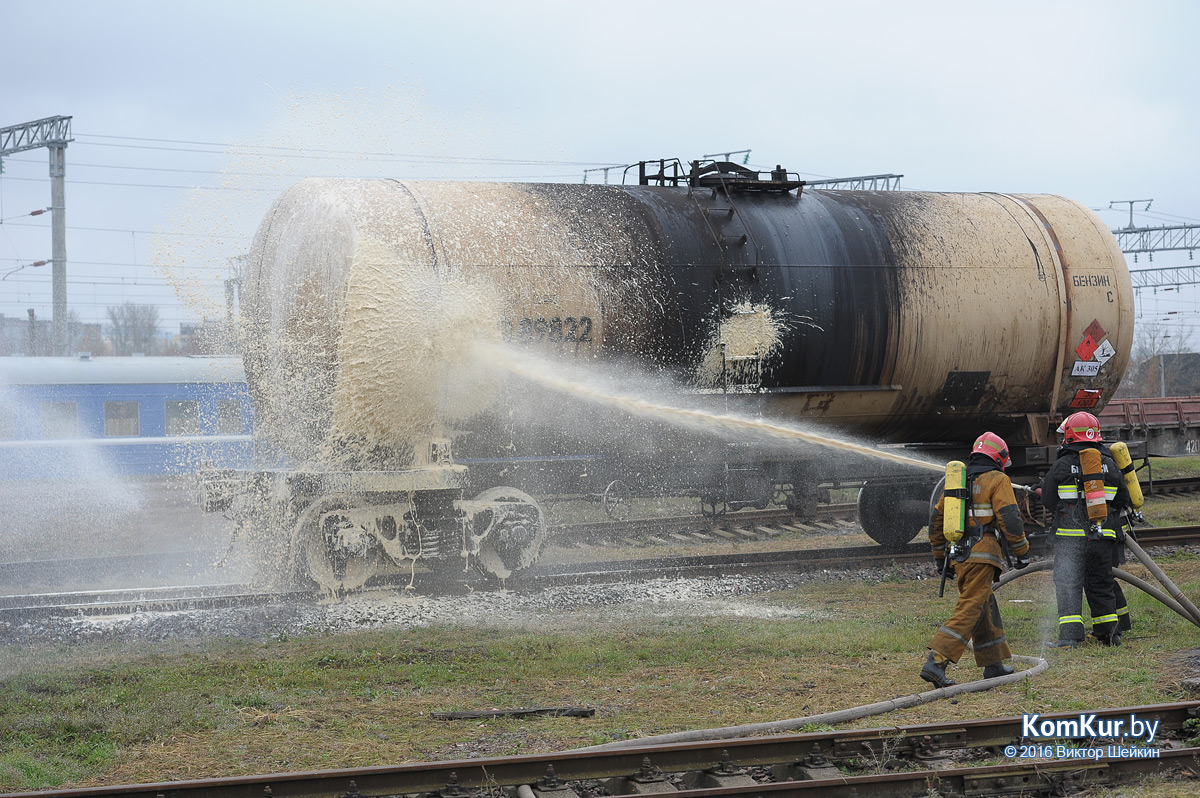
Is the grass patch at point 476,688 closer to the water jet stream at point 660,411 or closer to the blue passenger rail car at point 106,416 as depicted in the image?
the water jet stream at point 660,411

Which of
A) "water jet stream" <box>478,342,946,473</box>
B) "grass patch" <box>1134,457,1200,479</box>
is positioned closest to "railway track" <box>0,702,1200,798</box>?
"water jet stream" <box>478,342,946,473</box>

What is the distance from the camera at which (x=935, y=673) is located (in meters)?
6.59

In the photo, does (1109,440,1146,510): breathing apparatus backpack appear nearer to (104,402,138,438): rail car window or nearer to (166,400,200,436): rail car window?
(166,400,200,436): rail car window

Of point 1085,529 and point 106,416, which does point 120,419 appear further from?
point 1085,529

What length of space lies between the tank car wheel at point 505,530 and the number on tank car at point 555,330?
1593 millimetres

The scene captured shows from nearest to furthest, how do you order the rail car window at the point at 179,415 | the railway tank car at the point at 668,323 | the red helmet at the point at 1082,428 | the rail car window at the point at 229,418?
the red helmet at the point at 1082,428, the railway tank car at the point at 668,323, the rail car window at the point at 229,418, the rail car window at the point at 179,415

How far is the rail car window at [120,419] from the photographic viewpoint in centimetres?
2328

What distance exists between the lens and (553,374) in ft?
32.7

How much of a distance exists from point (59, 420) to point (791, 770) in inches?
853

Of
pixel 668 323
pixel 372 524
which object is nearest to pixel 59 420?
pixel 372 524

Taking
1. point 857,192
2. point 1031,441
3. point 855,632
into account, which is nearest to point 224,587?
point 855,632

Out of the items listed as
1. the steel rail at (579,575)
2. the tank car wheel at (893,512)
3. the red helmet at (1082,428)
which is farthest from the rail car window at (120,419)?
the red helmet at (1082,428)

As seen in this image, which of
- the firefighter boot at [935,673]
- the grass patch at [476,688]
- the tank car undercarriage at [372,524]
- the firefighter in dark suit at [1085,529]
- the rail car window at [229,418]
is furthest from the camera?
the rail car window at [229,418]

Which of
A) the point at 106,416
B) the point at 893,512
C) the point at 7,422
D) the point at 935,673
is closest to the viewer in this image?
the point at 935,673
